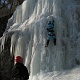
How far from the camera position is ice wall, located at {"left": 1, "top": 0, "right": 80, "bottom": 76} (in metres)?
12.4

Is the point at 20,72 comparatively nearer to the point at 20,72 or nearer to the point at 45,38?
the point at 20,72

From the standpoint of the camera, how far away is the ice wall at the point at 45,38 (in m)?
12.4

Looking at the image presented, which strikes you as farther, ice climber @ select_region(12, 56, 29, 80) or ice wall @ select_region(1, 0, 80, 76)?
ice wall @ select_region(1, 0, 80, 76)

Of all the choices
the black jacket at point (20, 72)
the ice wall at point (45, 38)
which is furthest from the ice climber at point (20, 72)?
the ice wall at point (45, 38)

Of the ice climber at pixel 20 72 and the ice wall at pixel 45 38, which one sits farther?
the ice wall at pixel 45 38

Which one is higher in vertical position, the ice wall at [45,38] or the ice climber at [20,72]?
the ice wall at [45,38]

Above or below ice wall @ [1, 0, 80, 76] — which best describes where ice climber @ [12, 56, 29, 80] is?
below

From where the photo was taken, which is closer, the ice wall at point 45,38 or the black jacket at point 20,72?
the black jacket at point 20,72

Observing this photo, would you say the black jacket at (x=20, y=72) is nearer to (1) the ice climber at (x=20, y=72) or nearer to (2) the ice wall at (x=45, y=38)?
(1) the ice climber at (x=20, y=72)

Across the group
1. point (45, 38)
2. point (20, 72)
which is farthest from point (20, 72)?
point (45, 38)

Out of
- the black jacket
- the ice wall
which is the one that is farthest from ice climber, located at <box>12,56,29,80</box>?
the ice wall

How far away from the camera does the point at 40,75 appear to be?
12148mm

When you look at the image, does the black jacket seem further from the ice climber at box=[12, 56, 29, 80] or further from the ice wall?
the ice wall

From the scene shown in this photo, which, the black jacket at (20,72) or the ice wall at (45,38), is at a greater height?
the ice wall at (45,38)
